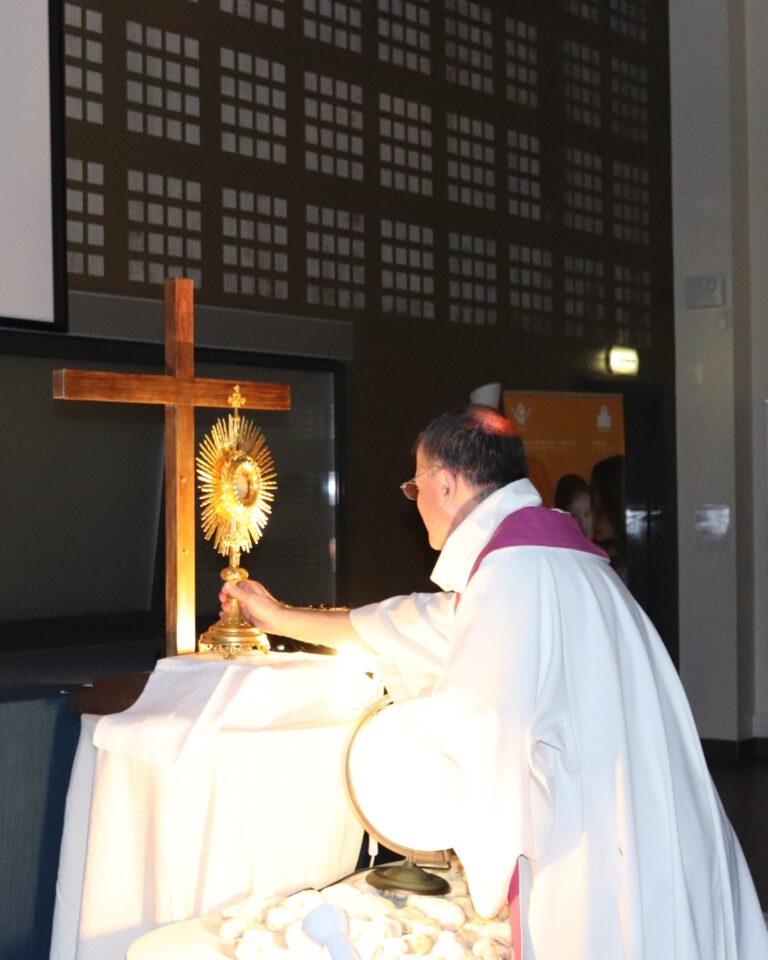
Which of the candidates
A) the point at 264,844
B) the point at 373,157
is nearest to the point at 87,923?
the point at 264,844

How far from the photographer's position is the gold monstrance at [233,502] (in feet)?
9.04

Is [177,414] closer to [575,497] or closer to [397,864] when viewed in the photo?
[397,864]

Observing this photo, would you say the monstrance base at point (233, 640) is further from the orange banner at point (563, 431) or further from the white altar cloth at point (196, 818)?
the orange banner at point (563, 431)

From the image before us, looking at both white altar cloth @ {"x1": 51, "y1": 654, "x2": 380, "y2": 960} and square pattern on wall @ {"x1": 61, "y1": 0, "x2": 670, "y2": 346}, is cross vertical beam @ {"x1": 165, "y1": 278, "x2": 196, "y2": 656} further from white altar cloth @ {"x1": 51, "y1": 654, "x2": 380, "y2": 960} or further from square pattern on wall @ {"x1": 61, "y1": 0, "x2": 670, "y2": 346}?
square pattern on wall @ {"x1": 61, "y1": 0, "x2": 670, "y2": 346}

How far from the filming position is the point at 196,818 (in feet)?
8.20

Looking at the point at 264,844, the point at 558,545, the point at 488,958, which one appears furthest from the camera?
the point at 264,844

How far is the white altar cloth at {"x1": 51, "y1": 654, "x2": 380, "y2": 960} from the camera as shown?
2484mm

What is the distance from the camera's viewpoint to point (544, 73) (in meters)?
7.81

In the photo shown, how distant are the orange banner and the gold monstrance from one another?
436 cm

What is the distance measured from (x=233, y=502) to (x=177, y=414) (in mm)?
272

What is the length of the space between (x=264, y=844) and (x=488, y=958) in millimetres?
539

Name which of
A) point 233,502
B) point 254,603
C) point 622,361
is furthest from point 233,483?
point 622,361

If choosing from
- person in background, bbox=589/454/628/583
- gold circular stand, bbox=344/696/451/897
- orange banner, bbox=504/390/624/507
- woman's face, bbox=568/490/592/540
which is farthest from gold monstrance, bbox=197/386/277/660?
person in background, bbox=589/454/628/583

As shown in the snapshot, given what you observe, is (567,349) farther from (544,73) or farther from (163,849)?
(163,849)
